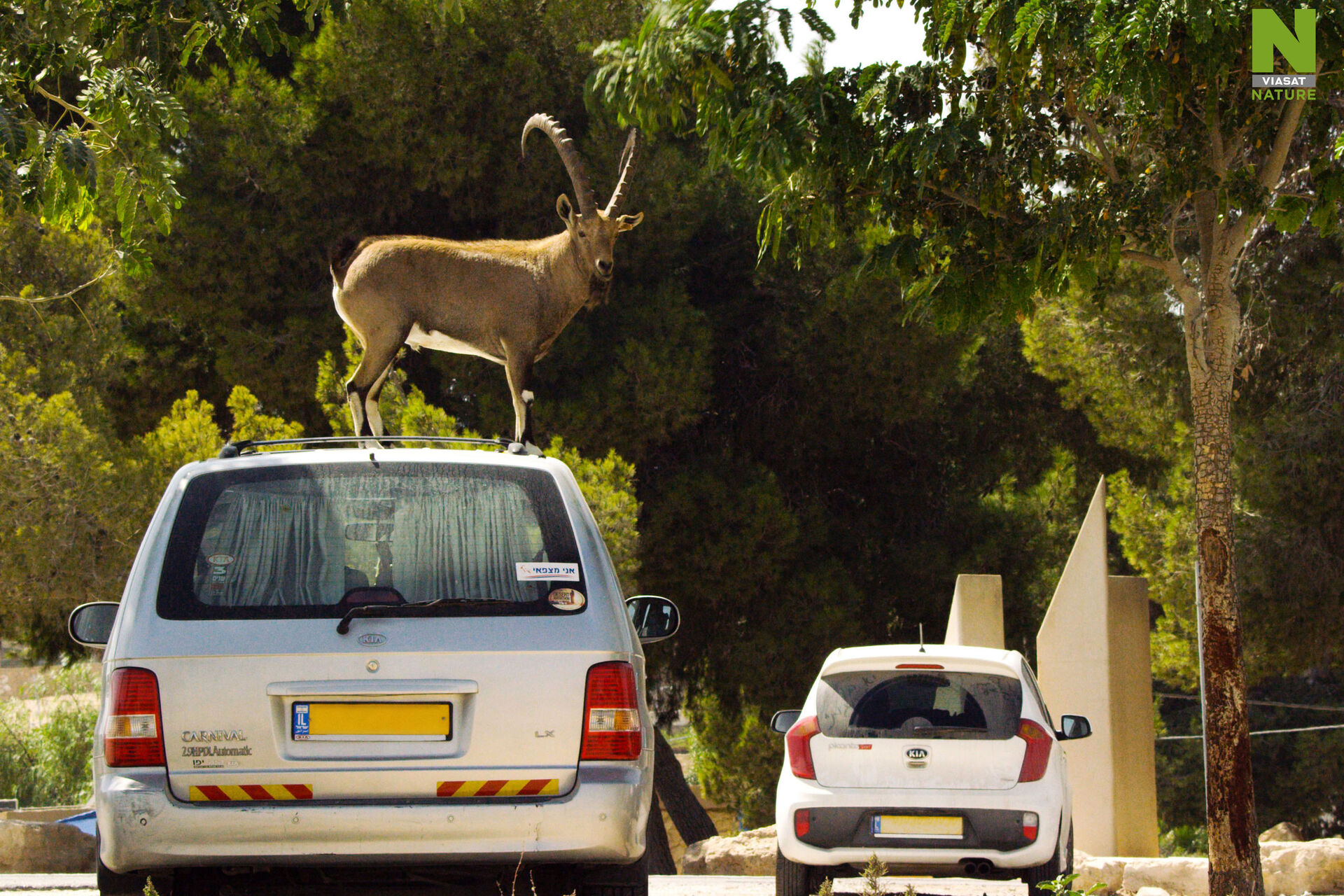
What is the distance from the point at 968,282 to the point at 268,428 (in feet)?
32.2

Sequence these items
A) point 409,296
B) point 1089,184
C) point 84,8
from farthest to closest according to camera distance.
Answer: point 409,296 → point 1089,184 → point 84,8

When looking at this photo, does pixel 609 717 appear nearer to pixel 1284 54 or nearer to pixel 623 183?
pixel 1284 54

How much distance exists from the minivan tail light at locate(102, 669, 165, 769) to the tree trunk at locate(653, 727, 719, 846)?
16.7 metres

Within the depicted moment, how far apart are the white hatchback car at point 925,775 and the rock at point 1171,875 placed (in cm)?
290

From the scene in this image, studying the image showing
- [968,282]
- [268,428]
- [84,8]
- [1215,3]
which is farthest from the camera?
[268,428]

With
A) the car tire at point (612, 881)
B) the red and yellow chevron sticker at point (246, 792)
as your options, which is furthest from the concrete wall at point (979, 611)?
the red and yellow chevron sticker at point (246, 792)

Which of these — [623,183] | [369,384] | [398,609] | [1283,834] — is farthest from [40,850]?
[1283,834]

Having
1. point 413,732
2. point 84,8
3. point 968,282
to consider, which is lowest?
point 413,732

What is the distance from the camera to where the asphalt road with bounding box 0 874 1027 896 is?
975 cm

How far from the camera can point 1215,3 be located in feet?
22.3

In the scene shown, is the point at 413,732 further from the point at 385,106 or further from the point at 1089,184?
the point at 385,106

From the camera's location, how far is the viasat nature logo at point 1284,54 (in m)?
7.11

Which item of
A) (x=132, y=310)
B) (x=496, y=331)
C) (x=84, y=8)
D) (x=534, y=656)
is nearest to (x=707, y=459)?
(x=132, y=310)

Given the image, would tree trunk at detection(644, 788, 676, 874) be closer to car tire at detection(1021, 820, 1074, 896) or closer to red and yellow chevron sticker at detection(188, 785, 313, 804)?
car tire at detection(1021, 820, 1074, 896)
